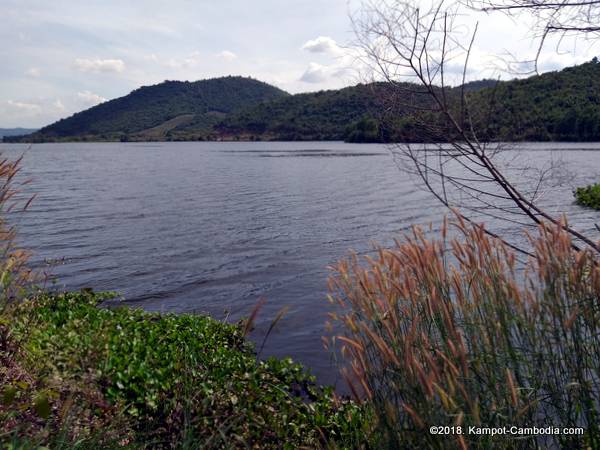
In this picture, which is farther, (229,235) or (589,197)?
→ (589,197)

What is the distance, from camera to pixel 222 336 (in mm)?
8875

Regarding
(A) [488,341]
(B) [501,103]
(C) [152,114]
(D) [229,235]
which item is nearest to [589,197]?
(D) [229,235]

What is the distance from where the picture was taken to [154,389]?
19.4 feet

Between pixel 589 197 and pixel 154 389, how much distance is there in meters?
24.7

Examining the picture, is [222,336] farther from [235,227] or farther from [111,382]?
[235,227]

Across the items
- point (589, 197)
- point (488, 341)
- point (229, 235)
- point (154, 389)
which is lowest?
point (229, 235)

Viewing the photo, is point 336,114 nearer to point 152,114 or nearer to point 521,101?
point 152,114

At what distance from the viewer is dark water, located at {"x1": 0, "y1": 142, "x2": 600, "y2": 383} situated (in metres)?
12.3

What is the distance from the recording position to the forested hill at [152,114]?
156 m

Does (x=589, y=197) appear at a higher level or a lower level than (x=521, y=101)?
lower

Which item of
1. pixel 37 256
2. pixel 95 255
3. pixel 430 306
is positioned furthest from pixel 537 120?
pixel 37 256

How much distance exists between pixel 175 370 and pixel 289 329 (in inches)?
173

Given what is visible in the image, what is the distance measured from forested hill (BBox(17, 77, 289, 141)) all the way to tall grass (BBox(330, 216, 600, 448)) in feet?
488

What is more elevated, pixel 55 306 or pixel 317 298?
pixel 55 306
